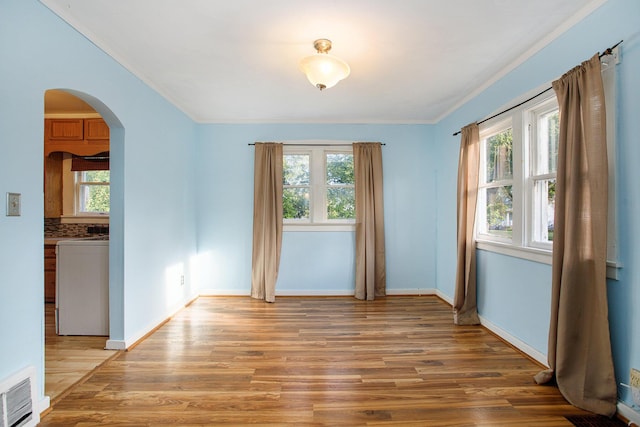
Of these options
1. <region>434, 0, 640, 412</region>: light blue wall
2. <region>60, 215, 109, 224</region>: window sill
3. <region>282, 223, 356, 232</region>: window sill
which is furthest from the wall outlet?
<region>60, 215, 109, 224</region>: window sill

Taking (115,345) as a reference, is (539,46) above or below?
above

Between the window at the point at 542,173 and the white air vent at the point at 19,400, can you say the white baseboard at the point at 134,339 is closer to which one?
the white air vent at the point at 19,400

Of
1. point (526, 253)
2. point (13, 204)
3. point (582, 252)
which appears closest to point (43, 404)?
point (13, 204)

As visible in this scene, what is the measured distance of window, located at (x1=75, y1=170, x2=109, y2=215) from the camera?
4297mm

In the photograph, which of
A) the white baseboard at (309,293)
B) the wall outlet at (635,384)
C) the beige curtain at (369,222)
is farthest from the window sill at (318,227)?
the wall outlet at (635,384)

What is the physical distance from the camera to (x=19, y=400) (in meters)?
1.67

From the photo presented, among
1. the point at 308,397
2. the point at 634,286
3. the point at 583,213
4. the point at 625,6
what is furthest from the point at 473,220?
the point at 308,397

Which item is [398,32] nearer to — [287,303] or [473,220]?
[473,220]

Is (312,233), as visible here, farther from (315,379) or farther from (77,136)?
(77,136)

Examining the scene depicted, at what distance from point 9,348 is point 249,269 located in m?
2.84

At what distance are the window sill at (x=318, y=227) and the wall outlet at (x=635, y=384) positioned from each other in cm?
307

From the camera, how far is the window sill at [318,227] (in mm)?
4414

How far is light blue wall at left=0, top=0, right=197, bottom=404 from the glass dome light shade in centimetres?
167

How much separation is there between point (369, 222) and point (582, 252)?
253 cm
